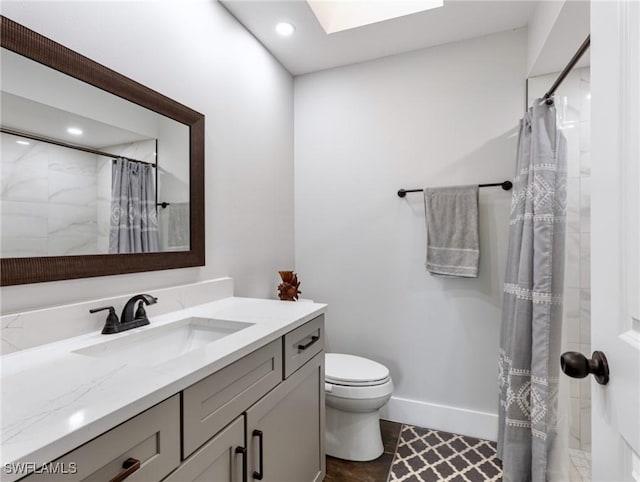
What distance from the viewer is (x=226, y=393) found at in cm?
94

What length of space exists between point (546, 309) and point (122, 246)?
1.80m

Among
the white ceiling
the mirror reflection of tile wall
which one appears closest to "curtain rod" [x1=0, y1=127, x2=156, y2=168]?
the mirror reflection of tile wall

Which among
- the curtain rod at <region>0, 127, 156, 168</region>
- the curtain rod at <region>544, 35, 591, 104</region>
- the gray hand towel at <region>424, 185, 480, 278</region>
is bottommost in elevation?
the gray hand towel at <region>424, 185, 480, 278</region>

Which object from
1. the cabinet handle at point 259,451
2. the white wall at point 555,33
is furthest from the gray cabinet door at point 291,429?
the white wall at point 555,33

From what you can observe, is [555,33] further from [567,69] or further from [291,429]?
[291,429]

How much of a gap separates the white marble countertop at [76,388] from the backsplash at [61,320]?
0.03 metres

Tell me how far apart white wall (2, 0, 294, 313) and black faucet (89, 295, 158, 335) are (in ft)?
0.32

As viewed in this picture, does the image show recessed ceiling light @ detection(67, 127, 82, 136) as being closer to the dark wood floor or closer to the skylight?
the skylight

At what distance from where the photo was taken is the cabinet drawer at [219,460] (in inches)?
31.3

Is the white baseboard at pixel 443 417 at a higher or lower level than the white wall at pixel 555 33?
lower

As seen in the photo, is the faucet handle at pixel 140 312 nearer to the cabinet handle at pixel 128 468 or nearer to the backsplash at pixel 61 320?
the backsplash at pixel 61 320

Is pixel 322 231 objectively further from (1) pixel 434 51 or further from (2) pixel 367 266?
(1) pixel 434 51

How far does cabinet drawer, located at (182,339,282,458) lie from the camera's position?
2.65ft

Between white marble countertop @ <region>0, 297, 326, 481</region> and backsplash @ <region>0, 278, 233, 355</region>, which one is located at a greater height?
backsplash @ <region>0, 278, 233, 355</region>
